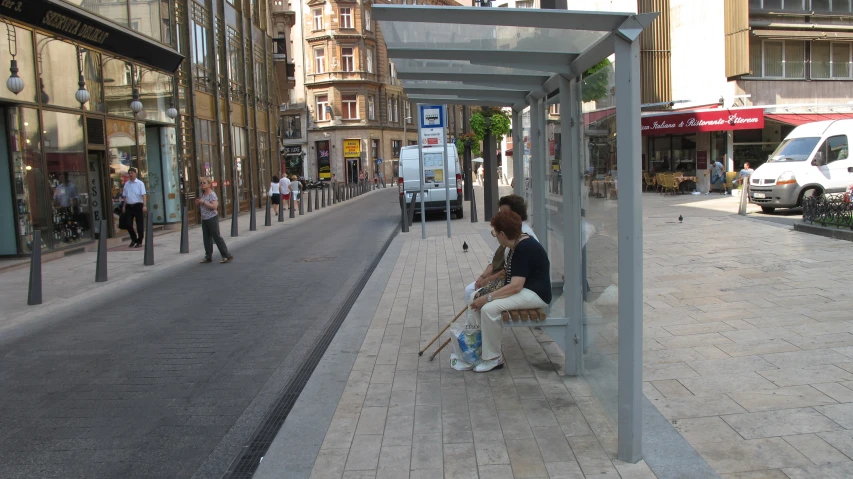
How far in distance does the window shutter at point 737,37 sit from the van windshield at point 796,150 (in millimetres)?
10562

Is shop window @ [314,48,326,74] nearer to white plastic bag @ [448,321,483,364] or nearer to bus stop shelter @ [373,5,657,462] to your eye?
bus stop shelter @ [373,5,657,462]

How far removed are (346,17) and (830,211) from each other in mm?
55970

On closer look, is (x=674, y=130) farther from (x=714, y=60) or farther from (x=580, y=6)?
(x=580, y=6)

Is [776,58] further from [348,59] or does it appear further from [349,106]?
[349,106]

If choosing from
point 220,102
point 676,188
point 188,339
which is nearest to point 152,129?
point 220,102

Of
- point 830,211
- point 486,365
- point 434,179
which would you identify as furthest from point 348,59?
point 486,365

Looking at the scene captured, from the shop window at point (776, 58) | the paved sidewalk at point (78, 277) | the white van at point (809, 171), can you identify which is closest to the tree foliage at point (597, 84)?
the paved sidewalk at point (78, 277)

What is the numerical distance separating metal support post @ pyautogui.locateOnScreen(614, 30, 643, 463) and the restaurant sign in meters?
27.9

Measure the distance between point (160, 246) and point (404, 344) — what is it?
11623 millimetres

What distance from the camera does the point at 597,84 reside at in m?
4.50

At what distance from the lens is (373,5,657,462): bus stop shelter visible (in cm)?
369

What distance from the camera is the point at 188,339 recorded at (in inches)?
288

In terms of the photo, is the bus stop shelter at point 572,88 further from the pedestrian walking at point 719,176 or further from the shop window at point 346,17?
the shop window at point 346,17

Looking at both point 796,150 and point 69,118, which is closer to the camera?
point 69,118
